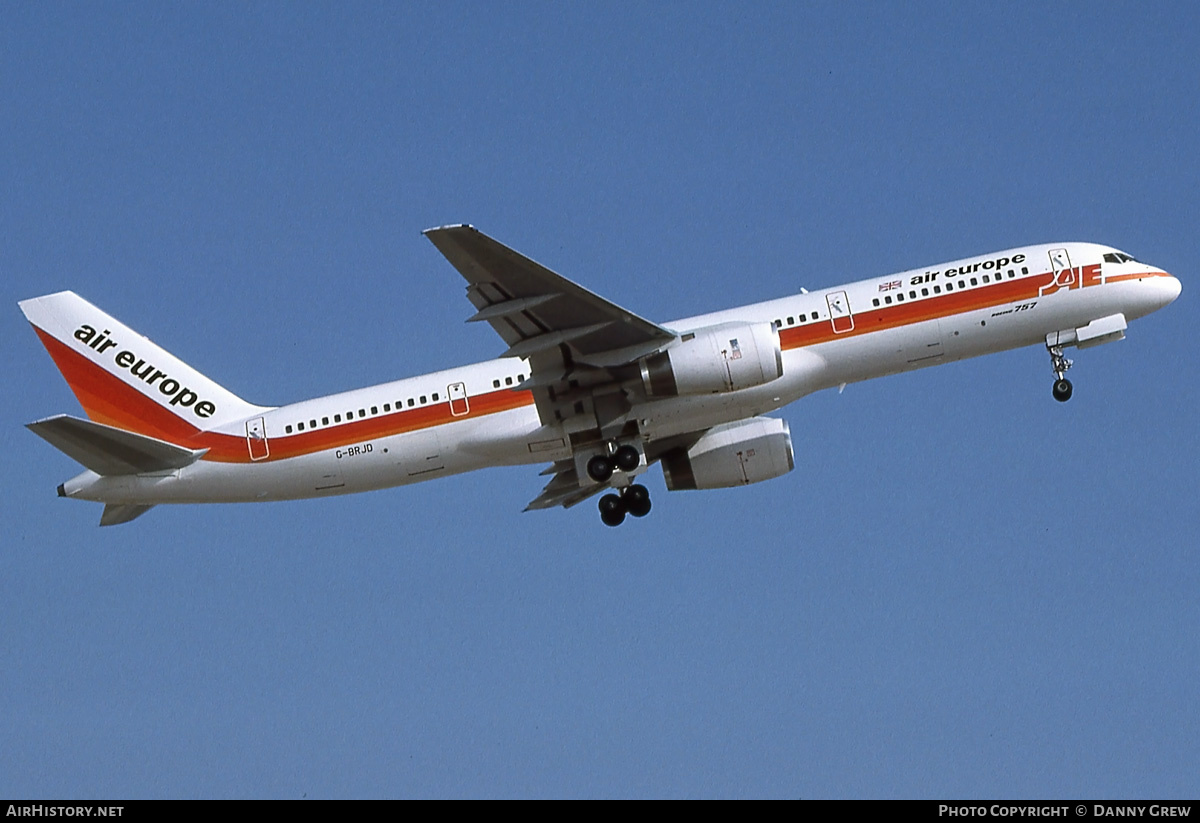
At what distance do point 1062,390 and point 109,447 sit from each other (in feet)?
86.0

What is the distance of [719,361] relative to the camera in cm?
3781

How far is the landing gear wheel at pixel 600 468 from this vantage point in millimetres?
40781

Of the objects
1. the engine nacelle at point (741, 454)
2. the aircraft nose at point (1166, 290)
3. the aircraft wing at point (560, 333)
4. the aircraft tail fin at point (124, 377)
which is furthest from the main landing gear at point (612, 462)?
the aircraft nose at point (1166, 290)

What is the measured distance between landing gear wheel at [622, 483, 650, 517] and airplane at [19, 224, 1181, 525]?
4.90 feet

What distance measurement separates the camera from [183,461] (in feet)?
132

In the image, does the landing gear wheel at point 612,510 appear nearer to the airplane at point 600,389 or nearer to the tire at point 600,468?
the airplane at point 600,389

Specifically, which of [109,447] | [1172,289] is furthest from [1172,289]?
[109,447]

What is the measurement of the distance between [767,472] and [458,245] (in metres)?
14.4

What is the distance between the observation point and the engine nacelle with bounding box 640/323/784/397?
124 feet

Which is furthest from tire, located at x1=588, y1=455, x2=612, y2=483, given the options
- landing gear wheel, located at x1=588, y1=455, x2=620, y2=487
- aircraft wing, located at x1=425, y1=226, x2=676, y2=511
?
aircraft wing, located at x1=425, y1=226, x2=676, y2=511

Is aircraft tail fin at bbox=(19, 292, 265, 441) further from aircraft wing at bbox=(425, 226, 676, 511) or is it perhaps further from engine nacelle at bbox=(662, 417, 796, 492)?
engine nacelle at bbox=(662, 417, 796, 492)

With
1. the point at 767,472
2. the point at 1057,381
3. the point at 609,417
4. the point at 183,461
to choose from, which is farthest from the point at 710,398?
the point at 183,461

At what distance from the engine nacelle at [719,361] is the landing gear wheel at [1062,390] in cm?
866
